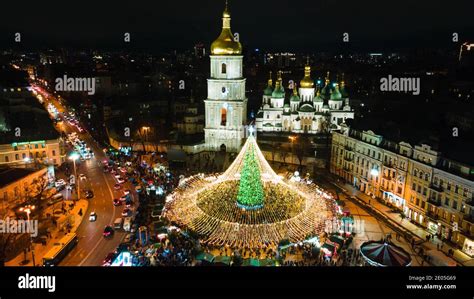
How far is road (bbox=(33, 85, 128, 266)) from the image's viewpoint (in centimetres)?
2559

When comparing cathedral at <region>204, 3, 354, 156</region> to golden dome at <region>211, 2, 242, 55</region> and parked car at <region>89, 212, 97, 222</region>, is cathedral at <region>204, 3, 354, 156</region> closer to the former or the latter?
golden dome at <region>211, 2, 242, 55</region>

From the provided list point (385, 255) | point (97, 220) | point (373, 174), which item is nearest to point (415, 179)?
point (373, 174)

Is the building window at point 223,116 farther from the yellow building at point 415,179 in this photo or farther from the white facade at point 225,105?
the yellow building at point 415,179

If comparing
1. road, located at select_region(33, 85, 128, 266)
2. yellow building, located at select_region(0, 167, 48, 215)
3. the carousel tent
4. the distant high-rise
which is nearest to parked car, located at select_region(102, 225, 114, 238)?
road, located at select_region(33, 85, 128, 266)

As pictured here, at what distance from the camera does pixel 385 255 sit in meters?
23.1

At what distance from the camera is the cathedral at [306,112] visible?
53.9 m

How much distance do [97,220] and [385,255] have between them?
2153 cm

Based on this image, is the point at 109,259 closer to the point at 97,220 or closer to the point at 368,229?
the point at 97,220

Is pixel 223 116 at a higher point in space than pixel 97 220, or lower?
higher

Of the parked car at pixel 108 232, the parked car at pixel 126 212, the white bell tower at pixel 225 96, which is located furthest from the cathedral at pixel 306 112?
the parked car at pixel 108 232

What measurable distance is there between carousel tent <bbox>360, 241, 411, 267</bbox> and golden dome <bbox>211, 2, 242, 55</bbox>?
30.2 meters

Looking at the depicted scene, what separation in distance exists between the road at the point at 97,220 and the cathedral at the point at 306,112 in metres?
22.6

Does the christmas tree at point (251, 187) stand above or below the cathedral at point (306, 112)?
below

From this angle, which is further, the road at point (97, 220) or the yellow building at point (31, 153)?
the yellow building at point (31, 153)
